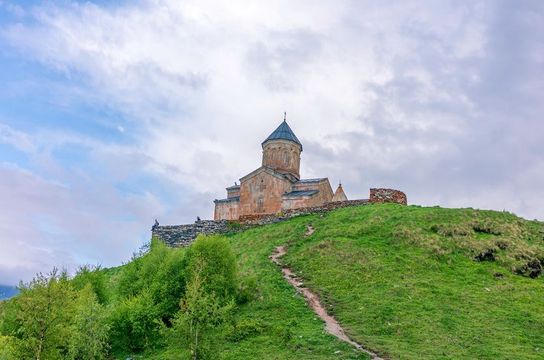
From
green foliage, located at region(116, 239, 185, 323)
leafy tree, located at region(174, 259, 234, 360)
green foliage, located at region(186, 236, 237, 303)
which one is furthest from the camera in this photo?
green foliage, located at region(116, 239, 185, 323)

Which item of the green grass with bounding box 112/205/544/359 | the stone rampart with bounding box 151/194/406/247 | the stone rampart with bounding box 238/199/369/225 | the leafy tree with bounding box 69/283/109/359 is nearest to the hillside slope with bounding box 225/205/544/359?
the green grass with bounding box 112/205/544/359

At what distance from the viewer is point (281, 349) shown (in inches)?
778

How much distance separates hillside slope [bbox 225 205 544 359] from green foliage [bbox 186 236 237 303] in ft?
4.81

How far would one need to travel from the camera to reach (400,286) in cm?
2525

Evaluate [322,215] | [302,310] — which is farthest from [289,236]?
[302,310]

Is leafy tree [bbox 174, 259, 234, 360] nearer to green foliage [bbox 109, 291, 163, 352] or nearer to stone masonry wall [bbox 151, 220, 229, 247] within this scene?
green foliage [bbox 109, 291, 163, 352]

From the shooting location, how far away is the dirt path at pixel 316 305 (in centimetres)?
1975

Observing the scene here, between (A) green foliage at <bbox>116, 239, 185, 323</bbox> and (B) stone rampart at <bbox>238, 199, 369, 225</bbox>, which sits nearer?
(A) green foliage at <bbox>116, 239, 185, 323</bbox>

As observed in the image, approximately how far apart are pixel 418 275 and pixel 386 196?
48.6 feet

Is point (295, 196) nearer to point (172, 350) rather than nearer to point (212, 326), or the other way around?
point (172, 350)

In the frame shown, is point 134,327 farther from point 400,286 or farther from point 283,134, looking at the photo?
point 283,134

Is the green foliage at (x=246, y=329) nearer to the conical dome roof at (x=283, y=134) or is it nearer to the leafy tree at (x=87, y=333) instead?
the leafy tree at (x=87, y=333)

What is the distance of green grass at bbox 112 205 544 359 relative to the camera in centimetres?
1973

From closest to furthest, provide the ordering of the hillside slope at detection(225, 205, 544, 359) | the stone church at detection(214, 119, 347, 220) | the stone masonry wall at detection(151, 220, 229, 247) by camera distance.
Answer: the hillside slope at detection(225, 205, 544, 359) < the stone masonry wall at detection(151, 220, 229, 247) < the stone church at detection(214, 119, 347, 220)
